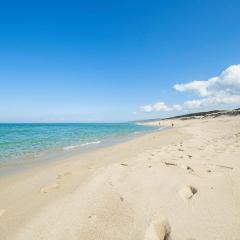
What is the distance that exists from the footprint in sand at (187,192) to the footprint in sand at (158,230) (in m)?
0.84

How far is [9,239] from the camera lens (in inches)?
107

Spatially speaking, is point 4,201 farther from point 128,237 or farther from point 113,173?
point 128,237

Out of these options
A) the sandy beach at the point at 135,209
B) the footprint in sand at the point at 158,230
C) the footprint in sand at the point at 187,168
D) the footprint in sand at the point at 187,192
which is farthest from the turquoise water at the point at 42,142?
the footprint in sand at the point at 158,230

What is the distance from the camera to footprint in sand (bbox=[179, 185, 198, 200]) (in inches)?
136

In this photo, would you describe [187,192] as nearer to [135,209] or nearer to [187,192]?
[187,192]

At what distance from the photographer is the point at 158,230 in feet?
8.45

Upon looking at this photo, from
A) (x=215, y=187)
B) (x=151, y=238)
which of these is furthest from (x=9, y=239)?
(x=215, y=187)

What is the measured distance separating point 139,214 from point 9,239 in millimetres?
1770

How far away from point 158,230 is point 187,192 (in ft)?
4.12

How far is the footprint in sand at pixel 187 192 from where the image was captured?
345 cm

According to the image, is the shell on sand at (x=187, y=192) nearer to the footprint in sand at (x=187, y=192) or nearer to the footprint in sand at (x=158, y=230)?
the footprint in sand at (x=187, y=192)

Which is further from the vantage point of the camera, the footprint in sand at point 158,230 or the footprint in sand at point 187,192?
the footprint in sand at point 187,192

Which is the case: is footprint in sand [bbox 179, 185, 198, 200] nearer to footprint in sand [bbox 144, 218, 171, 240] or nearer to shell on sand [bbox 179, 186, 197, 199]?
shell on sand [bbox 179, 186, 197, 199]

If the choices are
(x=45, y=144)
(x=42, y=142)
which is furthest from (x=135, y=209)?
(x=42, y=142)
